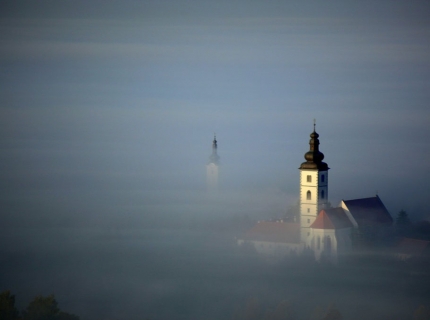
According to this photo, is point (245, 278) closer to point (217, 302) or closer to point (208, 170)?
point (217, 302)

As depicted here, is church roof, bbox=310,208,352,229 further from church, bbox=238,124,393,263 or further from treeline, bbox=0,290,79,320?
treeline, bbox=0,290,79,320

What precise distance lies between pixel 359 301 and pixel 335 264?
5.23 metres

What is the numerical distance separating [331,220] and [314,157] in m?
2.79

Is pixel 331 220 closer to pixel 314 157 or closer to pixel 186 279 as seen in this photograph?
pixel 314 157

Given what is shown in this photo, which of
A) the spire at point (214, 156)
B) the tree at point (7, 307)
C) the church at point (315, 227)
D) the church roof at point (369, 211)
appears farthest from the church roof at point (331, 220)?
the spire at point (214, 156)

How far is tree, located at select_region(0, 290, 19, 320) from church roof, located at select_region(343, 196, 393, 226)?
17.1 meters

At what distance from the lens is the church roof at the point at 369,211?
55719mm

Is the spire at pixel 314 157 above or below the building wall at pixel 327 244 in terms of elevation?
above

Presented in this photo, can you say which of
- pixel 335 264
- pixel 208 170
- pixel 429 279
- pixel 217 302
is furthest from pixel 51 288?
pixel 208 170

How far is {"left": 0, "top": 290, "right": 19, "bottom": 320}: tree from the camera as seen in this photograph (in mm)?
43844

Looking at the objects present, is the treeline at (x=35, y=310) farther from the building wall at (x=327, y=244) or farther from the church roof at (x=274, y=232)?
the building wall at (x=327, y=244)

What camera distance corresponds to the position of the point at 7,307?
44.1m

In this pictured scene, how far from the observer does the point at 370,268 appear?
51750mm

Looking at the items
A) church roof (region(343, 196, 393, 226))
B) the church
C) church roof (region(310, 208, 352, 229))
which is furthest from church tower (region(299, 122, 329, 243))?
church roof (region(343, 196, 393, 226))
